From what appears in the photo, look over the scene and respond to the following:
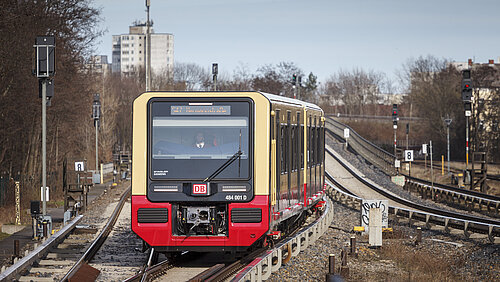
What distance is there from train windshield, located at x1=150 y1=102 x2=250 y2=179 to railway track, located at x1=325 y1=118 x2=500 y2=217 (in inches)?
807

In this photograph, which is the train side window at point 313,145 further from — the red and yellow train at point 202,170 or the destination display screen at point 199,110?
the destination display screen at point 199,110

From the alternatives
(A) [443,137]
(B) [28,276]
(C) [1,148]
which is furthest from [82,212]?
(A) [443,137]

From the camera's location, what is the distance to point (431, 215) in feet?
87.5

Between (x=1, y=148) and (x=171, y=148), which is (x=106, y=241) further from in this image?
(x=1, y=148)

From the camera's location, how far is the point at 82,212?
29672mm

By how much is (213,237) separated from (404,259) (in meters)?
6.37

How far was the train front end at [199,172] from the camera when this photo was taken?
14172 mm

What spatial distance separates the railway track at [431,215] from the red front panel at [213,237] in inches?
408

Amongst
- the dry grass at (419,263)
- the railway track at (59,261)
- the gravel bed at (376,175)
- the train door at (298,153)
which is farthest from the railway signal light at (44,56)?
the gravel bed at (376,175)

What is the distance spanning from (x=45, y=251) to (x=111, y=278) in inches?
95.7

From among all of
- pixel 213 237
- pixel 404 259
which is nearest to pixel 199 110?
pixel 213 237

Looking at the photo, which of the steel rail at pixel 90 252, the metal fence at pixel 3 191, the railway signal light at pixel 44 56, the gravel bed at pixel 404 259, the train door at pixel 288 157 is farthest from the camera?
the metal fence at pixel 3 191

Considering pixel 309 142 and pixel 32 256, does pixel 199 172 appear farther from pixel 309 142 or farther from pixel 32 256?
pixel 309 142

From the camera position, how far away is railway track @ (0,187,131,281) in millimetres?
13504
